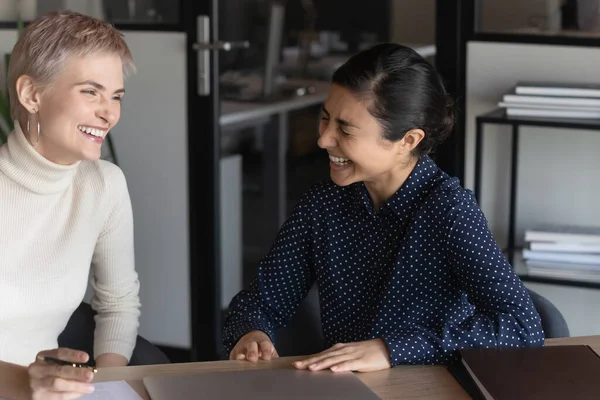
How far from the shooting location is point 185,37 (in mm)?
3354

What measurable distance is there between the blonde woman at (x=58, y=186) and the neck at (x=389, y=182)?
55cm

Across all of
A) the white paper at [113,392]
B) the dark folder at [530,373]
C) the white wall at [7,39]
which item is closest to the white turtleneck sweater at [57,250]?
the white paper at [113,392]

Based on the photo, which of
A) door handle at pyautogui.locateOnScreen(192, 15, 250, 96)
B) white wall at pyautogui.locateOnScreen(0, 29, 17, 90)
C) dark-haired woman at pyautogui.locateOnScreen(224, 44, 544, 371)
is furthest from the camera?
white wall at pyautogui.locateOnScreen(0, 29, 17, 90)

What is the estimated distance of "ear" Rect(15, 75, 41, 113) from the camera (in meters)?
1.96

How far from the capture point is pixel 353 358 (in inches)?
64.1

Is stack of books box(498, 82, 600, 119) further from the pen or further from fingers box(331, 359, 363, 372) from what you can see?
the pen

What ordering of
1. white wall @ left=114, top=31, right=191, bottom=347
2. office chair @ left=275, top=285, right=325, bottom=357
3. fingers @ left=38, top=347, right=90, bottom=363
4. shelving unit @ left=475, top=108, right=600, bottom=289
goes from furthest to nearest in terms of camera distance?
white wall @ left=114, top=31, right=191, bottom=347
shelving unit @ left=475, top=108, right=600, bottom=289
office chair @ left=275, top=285, right=325, bottom=357
fingers @ left=38, top=347, right=90, bottom=363

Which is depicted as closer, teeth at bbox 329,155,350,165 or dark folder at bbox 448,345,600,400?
dark folder at bbox 448,345,600,400

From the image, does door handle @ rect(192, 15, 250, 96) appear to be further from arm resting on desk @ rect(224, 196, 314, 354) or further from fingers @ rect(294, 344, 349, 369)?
fingers @ rect(294, 344, 349, 369)

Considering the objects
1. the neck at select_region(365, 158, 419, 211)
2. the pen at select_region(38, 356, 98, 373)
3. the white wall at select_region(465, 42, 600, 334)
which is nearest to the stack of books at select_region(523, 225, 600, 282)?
the white wall at select_region(465, 42, 600, 334)

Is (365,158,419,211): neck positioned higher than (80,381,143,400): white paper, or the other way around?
(365,158,419,211): neck

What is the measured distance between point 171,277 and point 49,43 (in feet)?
Answer: 5.70

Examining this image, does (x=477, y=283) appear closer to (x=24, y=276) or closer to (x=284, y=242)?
(x=284, y=242)

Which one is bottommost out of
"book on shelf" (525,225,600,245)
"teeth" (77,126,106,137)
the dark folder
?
"book on shelf" (525,225,600,245)
